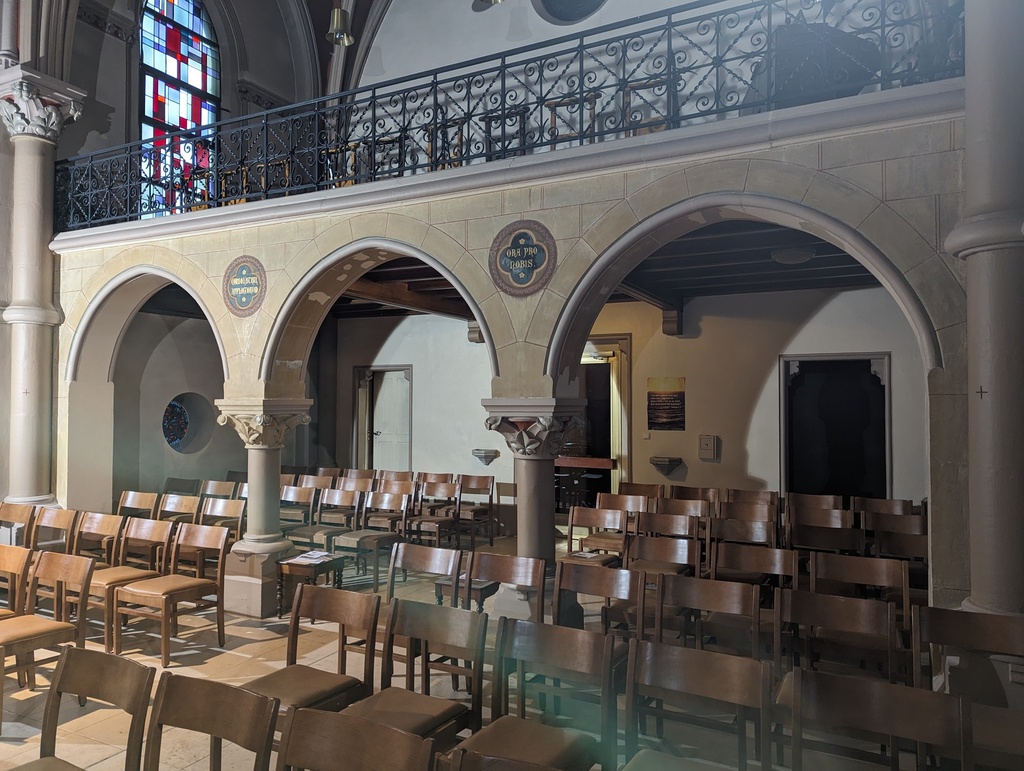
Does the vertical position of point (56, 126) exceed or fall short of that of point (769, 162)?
it exceeds it

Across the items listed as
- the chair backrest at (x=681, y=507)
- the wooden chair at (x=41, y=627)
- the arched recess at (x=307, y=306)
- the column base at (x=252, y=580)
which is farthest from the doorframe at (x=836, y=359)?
the wooden chair at (x=41, y=627)

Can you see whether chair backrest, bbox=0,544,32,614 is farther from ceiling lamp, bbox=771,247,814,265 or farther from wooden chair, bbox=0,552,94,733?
ceiling lamp, bbox=771,247,814,265

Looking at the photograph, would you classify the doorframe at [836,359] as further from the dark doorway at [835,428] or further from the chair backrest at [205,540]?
the chair backrest at [205,540]

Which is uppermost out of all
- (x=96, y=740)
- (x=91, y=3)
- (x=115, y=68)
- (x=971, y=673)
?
(x=91, y=3)

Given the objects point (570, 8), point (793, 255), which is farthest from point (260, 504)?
point (570, 8)

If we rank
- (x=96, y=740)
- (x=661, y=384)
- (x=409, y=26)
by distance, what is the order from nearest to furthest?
(x=96, y=740) < (x=661, y=384) < (x=409, y=26)

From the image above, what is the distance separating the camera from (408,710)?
3268 mm

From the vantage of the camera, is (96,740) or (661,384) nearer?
(96,740)

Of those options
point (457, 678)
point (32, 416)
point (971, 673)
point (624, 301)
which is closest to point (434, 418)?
point (624, 301)

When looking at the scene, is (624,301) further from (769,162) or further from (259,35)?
(259,35)

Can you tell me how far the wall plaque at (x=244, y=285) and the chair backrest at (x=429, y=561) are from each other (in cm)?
321

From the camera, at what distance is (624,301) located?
10141 mm

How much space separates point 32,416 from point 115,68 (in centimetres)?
461

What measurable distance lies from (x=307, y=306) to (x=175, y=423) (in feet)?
15.6
